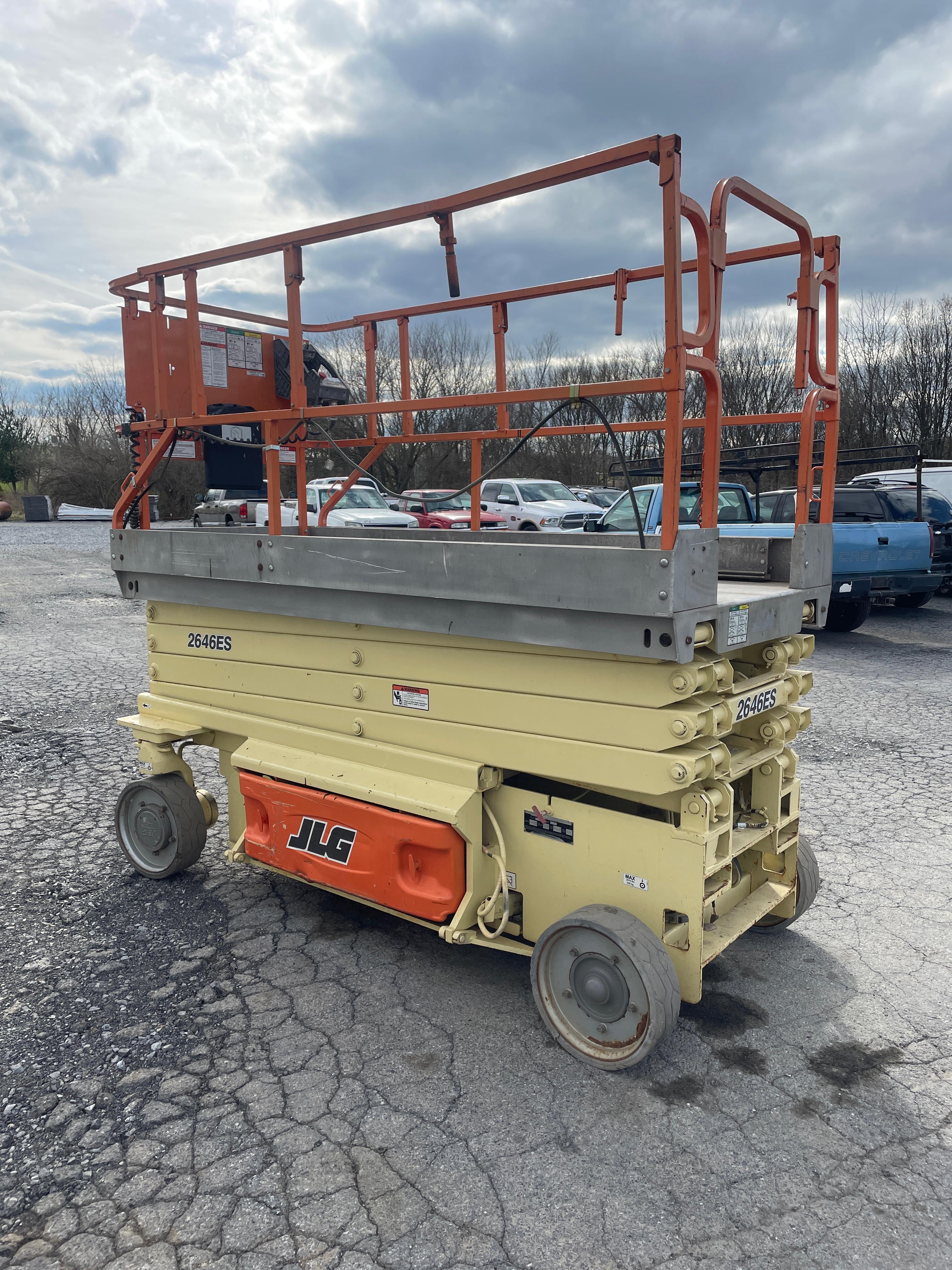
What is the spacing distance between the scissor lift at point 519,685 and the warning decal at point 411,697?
14 mm

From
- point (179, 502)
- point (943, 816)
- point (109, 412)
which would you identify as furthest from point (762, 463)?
point (109, 412)

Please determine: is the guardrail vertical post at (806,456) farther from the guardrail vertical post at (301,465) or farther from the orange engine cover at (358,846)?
the guardrail vertical post at (301,465)

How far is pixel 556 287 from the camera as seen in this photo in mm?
4270

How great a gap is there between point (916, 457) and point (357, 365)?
23867 millimetres

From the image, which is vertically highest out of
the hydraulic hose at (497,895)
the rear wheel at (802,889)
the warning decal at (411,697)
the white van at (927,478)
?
the white van at (927,478)

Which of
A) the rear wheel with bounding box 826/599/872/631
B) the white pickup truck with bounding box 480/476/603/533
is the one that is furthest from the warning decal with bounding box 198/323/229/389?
the white pickup truck with bounding box 480/476/603/533

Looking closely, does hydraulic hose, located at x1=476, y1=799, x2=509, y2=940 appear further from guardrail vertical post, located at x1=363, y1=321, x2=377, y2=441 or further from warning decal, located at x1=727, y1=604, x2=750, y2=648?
guardrail vertical post, located at x1=363, y1=321, x2=377, y2=441

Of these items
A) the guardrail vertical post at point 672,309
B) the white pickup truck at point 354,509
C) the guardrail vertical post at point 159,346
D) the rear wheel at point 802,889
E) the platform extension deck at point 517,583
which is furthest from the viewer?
the white pickup truck at point 354,509

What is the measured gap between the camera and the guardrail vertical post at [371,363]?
14.8 ft

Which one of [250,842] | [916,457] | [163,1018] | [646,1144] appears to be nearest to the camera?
[646,1144]

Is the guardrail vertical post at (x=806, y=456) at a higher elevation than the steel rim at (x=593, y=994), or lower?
higher

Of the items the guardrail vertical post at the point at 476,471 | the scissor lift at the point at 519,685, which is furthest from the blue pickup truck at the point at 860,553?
the scissor lift at the point at 519,685

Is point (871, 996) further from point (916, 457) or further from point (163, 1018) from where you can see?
point (916, 457)

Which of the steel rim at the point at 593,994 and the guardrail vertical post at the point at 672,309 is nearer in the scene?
the guardrail vertical post at the point at 672,309
